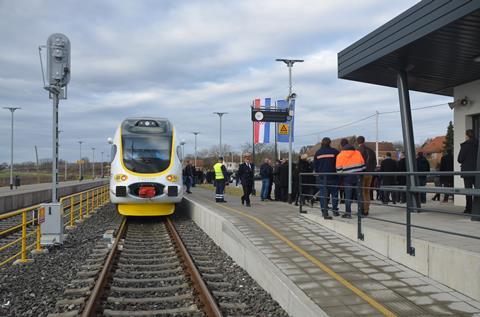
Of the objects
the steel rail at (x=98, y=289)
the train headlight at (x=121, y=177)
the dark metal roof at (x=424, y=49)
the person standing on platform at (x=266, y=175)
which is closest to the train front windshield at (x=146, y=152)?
the train headlight at (x=121, y=177)

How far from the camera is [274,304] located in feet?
19.3

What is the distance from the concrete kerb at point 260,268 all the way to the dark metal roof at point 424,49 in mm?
5304

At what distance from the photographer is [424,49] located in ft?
33.3

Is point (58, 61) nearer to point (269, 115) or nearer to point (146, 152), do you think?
point (146, 152)

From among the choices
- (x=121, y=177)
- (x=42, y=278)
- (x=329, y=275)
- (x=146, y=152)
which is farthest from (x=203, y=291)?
(x=146, y=152)

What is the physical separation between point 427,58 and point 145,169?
8.50 metres

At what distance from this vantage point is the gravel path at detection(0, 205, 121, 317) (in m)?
Result: 6.07

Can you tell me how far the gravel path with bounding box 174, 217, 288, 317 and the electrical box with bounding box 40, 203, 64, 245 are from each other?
3.28 meters

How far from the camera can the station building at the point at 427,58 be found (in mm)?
8664

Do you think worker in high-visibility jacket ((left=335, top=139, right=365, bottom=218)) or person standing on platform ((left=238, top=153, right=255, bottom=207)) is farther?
person standing on platform ((left=238, top=153, right=255, bottom=207))

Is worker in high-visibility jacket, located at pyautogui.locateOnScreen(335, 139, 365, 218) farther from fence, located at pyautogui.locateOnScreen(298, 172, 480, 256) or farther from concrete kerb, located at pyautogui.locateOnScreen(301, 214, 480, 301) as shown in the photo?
concrete kerb, located at pyautogui.locateOnScreen(301, 214, 480, 301)

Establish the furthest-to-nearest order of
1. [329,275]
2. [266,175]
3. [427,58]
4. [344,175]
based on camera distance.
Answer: [266,175] → [427,58] → [344,175] → [329,275]

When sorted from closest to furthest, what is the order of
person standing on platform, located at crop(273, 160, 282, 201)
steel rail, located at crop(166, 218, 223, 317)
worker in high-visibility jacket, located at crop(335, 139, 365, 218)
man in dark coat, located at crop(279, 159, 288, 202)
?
1. steel rail, located at crop(166, 218, 223, 317)
2. worker in high-visibility jacket, located at crop(335, 139, 365, 218)
3. man in dark coat, located at crop(279, 159, 288, 202)
4. person standing on platform, located at crop(273, 160, 282, 201)

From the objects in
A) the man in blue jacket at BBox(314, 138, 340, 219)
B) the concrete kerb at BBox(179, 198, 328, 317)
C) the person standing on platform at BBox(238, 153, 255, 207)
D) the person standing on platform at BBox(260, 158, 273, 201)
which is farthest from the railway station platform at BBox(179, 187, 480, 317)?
the person standing on platform at BBox(260, 158, 273, 201)
